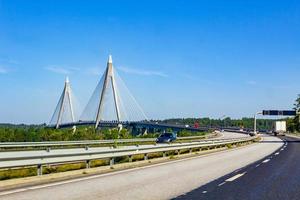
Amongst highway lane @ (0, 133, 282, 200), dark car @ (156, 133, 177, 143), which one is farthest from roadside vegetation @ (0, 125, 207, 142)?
highway lane @ (0, 133, 282, 200)

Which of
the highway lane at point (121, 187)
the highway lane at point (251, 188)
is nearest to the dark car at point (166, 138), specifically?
the highway lane at point (121, 187)

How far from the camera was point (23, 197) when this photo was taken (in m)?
10.1

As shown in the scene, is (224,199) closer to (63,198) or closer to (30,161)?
(63,198)

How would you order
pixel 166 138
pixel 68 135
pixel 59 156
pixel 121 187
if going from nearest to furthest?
pixel 121 187, pixel 59 156, pixel 166 138, pixel 68 135

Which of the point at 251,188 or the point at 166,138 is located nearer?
A: the point at 251,188

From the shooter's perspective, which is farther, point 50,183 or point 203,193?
point 50,183

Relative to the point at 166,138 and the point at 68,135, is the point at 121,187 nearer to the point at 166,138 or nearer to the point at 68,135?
the point at 166,138

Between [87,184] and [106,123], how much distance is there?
87974mm

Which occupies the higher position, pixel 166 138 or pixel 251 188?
pixel 166 138

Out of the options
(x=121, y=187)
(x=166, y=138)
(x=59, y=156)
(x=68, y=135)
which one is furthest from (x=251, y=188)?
(x=68, y=135)

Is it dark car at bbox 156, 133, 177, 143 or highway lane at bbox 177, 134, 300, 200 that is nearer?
highway lane at bbox 177, 134, 300, 200

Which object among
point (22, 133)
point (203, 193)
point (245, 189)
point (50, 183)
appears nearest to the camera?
point (203, 193)

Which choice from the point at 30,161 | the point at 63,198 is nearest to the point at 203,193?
the point at 63,198

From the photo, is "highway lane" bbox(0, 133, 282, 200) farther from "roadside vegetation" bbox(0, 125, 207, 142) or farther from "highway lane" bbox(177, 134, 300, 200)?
"roadside vegetation" bbox(0, 125, 207, 142)
